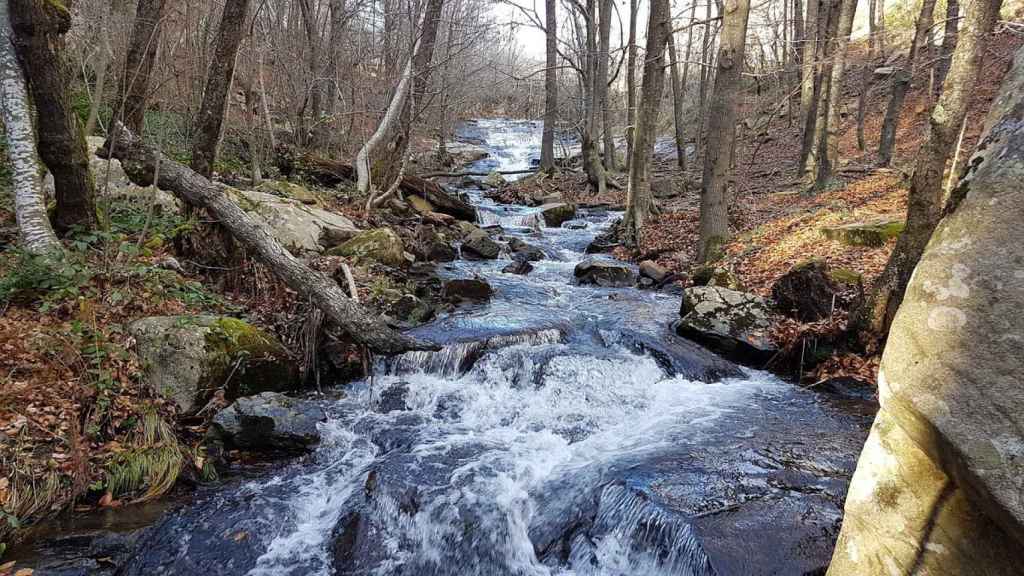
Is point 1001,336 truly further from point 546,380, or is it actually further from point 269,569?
point 546,380

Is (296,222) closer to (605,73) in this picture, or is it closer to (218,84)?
(218,84)

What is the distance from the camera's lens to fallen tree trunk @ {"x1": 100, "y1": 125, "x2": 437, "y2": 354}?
625 centimetres

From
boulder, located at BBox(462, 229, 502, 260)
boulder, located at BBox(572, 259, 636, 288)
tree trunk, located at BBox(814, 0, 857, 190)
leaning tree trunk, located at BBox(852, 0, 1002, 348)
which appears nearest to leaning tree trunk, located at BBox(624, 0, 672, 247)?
boulder, located at BBox(572, 259, 636, 288)

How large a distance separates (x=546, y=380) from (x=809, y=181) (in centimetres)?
1304

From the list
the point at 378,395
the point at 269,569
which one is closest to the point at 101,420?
the point at 269,569

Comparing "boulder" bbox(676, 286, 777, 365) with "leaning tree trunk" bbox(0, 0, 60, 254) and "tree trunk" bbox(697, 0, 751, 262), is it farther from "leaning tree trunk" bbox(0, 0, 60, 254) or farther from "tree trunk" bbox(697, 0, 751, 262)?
"leaning tree trunk" bbox(0, 0, 60, 254)

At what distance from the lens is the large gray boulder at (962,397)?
155 cm

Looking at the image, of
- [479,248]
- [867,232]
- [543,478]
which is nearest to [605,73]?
[479,248]

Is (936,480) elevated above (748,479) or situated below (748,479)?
above

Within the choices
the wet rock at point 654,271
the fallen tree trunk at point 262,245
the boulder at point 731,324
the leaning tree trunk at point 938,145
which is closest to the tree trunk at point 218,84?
the fallen tree trunk at point 262,245

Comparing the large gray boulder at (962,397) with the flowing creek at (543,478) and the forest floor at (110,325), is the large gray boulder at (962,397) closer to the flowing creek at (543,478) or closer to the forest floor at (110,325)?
the flowing creek at (543,478)

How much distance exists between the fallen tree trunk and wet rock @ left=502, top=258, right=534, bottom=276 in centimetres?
512

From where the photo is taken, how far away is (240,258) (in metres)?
7.17

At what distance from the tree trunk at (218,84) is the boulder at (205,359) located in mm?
3271
